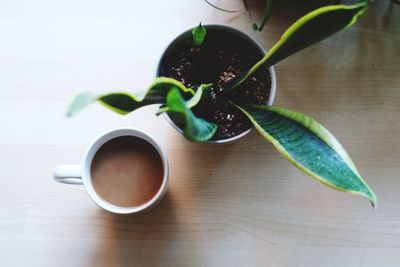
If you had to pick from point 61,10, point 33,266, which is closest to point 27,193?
point 33,266

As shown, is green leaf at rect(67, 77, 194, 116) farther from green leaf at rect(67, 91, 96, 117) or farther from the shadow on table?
the shadow on table

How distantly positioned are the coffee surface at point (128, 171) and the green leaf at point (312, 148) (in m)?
0.15

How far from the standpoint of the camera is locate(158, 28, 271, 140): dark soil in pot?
1.70 feet

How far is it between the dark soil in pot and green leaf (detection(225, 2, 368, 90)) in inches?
4.9

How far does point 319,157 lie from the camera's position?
1.33ft

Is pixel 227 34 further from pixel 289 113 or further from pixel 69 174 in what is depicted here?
pixel 69 174

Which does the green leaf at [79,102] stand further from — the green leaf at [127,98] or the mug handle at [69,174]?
the mug handle at [69,174]

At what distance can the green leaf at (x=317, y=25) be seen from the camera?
12.9 inches

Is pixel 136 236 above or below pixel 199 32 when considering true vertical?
below

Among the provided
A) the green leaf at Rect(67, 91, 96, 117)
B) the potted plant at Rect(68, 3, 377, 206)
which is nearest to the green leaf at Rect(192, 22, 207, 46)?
the potted plant at Rect(68, 3, 377, 206)

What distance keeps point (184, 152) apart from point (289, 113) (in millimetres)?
191

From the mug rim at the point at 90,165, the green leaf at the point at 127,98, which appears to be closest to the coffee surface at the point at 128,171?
the mug rim at the point at 90,165

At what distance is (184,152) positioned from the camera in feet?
1.93

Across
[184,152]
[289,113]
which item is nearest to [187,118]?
[289,113]
